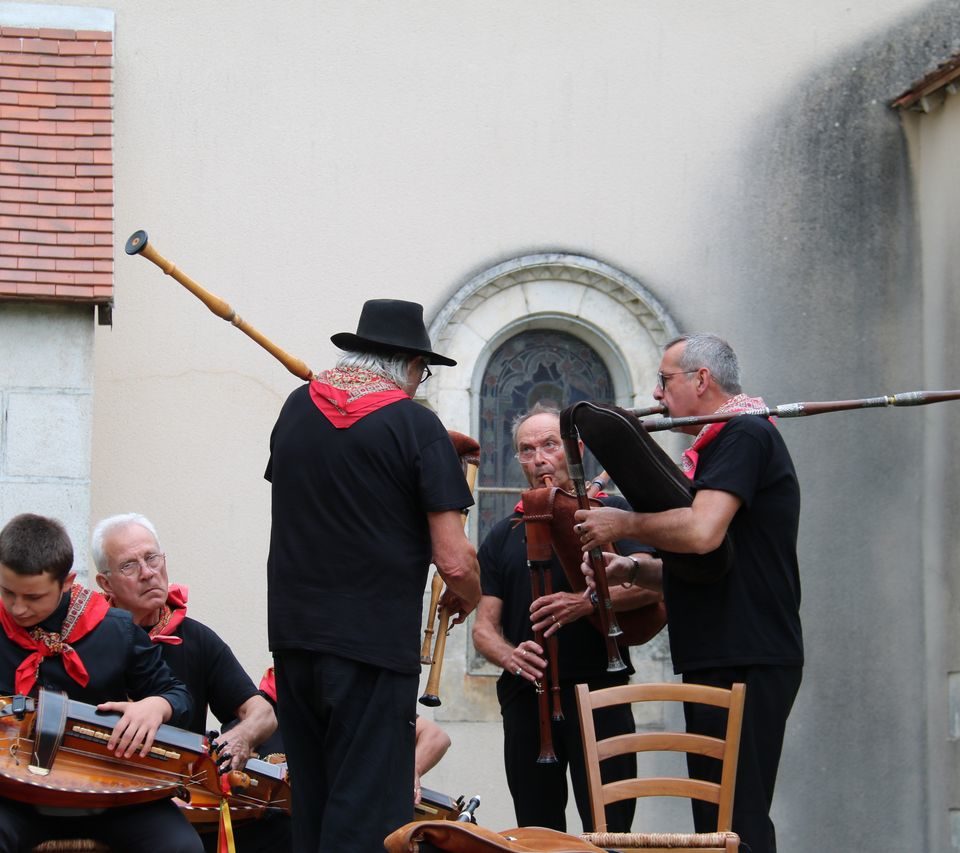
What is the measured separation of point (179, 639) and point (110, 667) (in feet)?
2.00

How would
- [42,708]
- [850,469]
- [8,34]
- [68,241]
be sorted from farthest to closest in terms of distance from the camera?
1. [850,469]
2. [8,34]
3. [68,241]
4. [42,708]

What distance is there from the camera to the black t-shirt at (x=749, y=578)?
4.51 metres

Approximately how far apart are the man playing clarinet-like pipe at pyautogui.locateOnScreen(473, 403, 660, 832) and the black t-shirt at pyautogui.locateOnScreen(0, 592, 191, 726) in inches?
52.2

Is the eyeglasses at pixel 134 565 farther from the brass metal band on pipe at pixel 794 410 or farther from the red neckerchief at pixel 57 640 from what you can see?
the brass metal band on pipe at pixel 794 410

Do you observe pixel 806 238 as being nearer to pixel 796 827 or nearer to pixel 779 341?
pixel 779 341

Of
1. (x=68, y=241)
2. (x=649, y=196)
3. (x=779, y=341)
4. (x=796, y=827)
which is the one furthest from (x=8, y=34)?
(x=796, y=827)

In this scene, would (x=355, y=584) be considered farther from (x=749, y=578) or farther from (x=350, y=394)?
(x=749, y=578)

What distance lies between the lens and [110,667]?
4.45 meters

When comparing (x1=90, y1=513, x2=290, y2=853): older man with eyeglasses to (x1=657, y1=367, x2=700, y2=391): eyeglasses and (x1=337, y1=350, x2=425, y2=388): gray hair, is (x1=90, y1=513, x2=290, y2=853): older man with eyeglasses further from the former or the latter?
(x1=657, y1=367, x2=700, y2=391): eyeglasses

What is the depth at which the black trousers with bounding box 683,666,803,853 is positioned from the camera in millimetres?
4535

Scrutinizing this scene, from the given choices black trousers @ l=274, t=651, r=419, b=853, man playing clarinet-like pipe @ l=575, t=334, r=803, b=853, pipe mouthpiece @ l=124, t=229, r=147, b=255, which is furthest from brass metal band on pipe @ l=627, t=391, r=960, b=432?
pipe mouthpiece @ l=124, t=229, r=147, b=255

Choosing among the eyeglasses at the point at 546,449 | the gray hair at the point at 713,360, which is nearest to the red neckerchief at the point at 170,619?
the eyeglasses at the point at 546,449

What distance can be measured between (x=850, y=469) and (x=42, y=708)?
220 inches

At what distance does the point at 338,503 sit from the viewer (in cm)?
420
